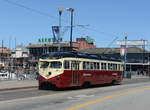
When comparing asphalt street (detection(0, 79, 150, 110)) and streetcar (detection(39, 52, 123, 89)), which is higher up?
streetcar (detection(39, 52, 123, 89))

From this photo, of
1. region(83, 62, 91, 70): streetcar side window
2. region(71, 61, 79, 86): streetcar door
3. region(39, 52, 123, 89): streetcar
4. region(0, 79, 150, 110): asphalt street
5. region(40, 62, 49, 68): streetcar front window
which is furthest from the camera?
region(83, 62, 91, 70): streetcar side window

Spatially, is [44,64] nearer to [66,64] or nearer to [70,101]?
[66,64]

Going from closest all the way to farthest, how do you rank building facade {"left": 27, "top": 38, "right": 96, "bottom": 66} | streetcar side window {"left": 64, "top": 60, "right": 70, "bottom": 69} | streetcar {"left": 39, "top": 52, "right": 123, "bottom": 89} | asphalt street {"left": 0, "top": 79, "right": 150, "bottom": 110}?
asphalt street {"left": 0, "top": 79, "right": 150, "bottom": 110}
streetcar {"left": 39, "top": 52, "right": 123, "bottom": 89}
streetcar side window {"left": 64, "top": 60, "right": 70, "bottom": 69}
building facade {"left": 27, "top": 38, "right": 96, "bottom": 66}

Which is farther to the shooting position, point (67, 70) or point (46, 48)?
point (46, 48)

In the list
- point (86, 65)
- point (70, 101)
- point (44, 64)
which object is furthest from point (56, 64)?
point (70, 101)

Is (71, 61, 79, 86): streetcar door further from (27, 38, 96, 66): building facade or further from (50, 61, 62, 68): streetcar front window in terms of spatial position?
(27, 38, 96, 66): building facade

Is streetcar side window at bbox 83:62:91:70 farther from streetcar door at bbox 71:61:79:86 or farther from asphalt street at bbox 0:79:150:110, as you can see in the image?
asphalt street at bbox 0:79:150:110

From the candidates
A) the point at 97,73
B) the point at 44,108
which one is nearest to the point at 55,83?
the point at 97,73

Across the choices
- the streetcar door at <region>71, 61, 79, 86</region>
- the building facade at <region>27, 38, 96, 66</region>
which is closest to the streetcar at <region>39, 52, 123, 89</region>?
the streetcar door at <region>71, 61, 79, 86</region>

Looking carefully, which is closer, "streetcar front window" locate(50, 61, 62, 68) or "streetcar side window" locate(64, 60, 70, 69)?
"streetcar front window" locate(50, 61, 62, 68)

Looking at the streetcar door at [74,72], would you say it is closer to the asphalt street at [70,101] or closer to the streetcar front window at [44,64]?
the streetcar front window at [44,64]

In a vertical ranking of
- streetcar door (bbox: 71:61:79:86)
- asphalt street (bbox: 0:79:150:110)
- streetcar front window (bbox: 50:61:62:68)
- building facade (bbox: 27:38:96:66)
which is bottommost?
asphalt street (bbox: 0:79:150:110)

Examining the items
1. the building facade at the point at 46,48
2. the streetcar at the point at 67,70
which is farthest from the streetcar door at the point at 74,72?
the building facade at the point at 46,48

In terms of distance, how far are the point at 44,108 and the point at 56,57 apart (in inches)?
373
